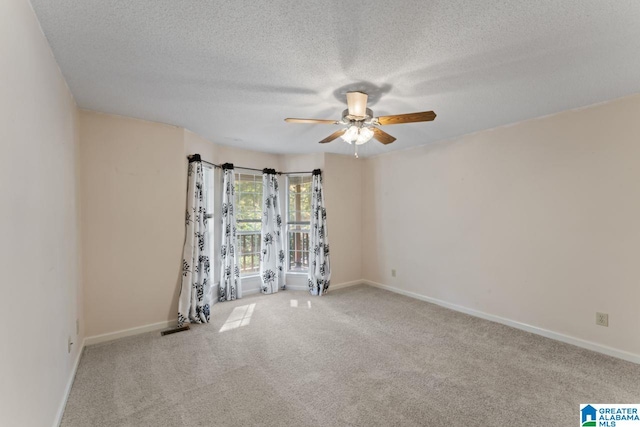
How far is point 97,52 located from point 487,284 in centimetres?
450

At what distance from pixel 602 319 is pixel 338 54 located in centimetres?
348

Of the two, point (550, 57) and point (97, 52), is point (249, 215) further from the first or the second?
point (550, 57)

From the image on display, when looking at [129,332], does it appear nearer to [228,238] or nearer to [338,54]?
[228,238]

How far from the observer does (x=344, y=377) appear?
230cm

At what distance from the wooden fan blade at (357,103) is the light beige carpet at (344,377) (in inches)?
88.5

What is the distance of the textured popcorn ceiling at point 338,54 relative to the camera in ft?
4.60

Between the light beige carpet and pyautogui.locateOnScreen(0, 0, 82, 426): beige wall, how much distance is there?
484 millimetres

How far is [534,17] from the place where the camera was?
145cm

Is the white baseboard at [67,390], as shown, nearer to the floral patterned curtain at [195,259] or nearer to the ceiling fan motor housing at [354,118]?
the floral patterned curtain at [195,259]

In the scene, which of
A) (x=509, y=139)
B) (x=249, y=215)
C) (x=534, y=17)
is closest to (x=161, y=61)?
(x=534, y=17)
